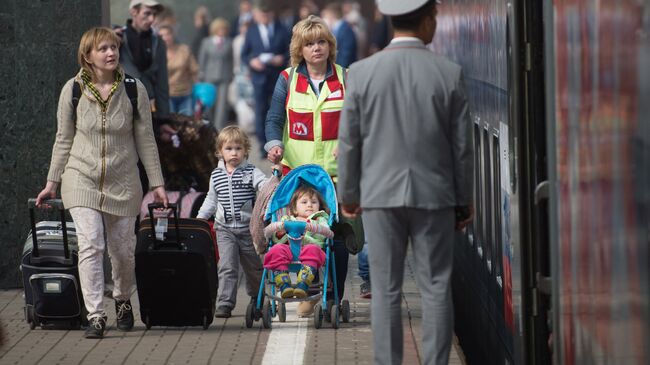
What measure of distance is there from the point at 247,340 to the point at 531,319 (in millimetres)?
2838

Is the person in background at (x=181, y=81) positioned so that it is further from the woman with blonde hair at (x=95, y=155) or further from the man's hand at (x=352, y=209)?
the man's hand at (x=352, y=209)

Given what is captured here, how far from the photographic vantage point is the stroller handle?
8984mm

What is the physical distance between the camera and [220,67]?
2858cm

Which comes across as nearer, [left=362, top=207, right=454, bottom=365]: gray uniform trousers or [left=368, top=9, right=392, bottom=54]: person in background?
[left=362, top=207, right=454, bottom=365]: gray uniform trousers

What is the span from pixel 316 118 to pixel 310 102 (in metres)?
0.10

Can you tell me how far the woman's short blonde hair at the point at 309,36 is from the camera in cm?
944

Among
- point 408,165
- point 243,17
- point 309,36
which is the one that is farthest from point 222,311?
point 243,17

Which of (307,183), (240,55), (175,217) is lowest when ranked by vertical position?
(175,217)

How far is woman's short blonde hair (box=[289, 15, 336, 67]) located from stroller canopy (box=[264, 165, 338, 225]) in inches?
30.8

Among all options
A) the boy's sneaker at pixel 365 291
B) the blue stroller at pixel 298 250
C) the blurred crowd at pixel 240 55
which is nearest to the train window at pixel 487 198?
the blue stroller at pixel 298 250

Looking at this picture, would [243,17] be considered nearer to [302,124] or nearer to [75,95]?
[302,124]

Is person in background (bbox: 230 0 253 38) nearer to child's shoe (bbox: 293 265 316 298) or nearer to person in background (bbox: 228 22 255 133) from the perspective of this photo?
person in background (bbox: 228 22 255 133)

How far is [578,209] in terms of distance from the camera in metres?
4.93

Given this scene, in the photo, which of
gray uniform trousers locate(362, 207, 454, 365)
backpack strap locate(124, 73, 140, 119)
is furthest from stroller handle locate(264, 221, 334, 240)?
gray uniform trousers locate(362, 207, 454, 365)
